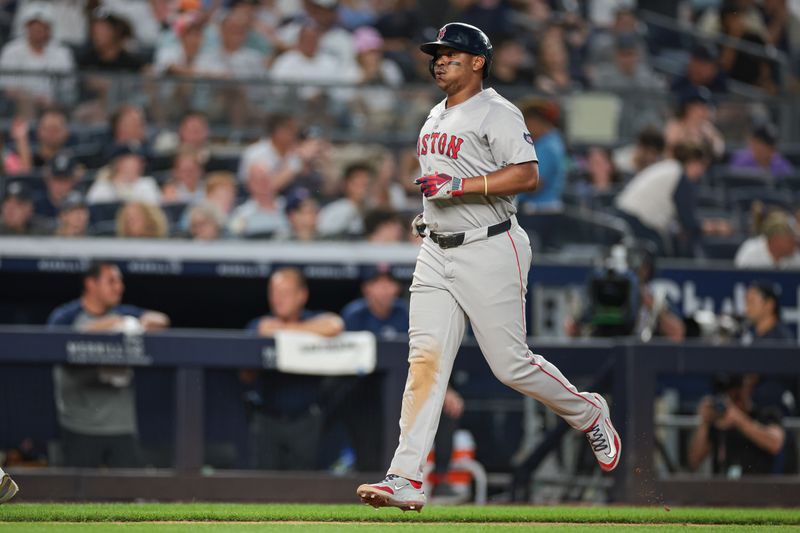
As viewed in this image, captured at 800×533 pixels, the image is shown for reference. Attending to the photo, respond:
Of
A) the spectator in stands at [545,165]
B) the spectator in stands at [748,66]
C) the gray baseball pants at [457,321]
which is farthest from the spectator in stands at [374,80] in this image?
the gray baseball pants at [457,321]

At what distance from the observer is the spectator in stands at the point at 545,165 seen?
1013 cm

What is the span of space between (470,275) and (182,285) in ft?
16.3

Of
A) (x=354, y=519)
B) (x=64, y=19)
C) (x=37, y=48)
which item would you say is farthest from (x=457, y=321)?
(x=64, y=19)

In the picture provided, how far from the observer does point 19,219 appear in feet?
31.8

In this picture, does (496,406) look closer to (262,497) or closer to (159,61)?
(262,497)

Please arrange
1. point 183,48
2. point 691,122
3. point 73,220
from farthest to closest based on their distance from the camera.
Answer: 1. point 183,48
2. point 691,122
3. point 73,220

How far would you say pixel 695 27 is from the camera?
14.7 metres

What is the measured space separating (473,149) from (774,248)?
5.77 meters

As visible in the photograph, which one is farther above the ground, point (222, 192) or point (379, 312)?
point (222, 192)

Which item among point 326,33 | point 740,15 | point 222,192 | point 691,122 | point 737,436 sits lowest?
point 737,436

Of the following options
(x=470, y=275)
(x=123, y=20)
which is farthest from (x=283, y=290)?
(x=123, y=20)

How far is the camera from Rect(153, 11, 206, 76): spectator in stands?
1174 cm

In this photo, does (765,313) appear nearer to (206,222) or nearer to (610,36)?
(206,222)

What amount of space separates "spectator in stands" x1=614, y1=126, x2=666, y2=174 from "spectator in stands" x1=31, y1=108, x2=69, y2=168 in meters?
4.52
